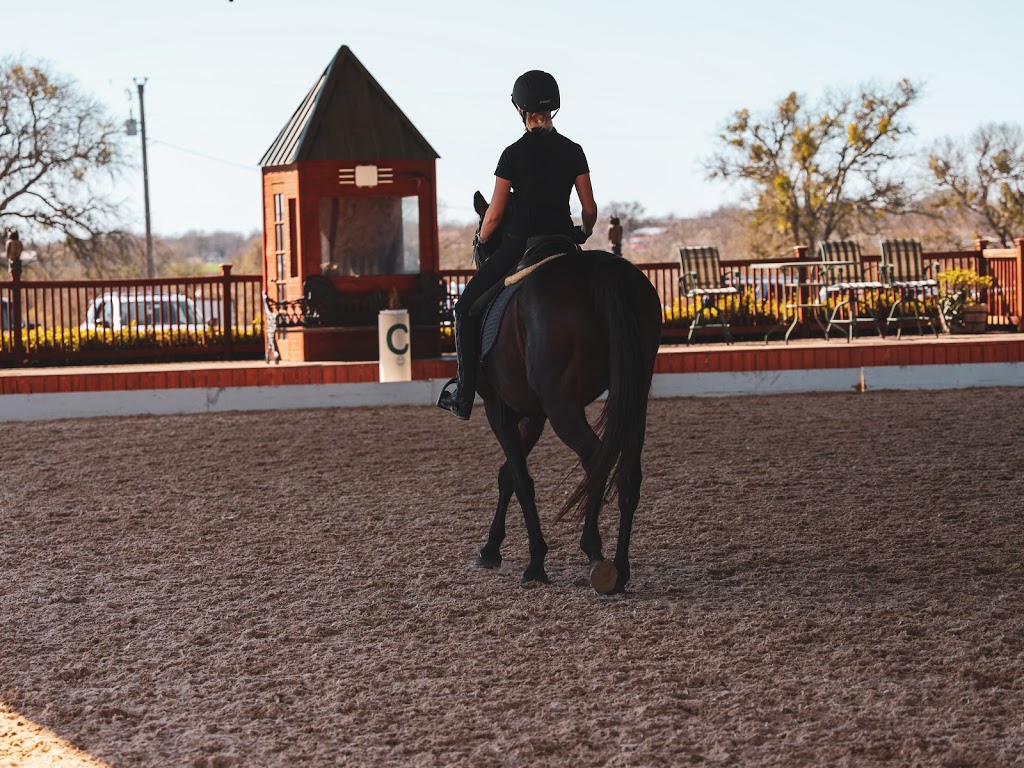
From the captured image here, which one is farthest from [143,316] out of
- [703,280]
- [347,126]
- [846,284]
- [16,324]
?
[846,284]

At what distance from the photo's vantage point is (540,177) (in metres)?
5.68

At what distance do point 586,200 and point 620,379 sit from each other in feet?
3.32

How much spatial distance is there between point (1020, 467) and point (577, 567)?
11.3 feet

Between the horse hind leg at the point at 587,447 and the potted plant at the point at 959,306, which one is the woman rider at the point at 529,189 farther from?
the potted plant at the point at 959,306

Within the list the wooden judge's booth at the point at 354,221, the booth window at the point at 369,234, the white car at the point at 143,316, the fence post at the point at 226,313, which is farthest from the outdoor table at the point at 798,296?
the white car at the point at 143,316

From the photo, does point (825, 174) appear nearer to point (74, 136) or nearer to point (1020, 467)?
point (74, 136)

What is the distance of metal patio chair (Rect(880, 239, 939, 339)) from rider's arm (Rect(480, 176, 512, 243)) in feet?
34.9

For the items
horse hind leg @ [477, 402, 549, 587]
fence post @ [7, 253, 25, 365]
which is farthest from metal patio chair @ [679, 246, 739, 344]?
horse hind leg @ [477, 402, 549, 587]

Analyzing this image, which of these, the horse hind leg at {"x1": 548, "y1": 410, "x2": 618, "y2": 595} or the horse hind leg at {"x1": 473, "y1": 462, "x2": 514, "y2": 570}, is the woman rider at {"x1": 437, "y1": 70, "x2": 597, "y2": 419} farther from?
the horse hind leg at {"x1": 548, "y1": 410, "x2": 618, "y2": 595}

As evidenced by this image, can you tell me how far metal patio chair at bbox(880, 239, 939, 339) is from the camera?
52.0ft

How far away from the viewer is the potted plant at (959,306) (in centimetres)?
1623

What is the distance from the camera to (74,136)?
37.6m

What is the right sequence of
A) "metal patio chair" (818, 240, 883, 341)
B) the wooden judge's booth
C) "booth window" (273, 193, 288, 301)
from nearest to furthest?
the wooden judge's booth → "booth window" (273, 193, 288, 301) → "metal patio chair" (818, 240, 883, 341)

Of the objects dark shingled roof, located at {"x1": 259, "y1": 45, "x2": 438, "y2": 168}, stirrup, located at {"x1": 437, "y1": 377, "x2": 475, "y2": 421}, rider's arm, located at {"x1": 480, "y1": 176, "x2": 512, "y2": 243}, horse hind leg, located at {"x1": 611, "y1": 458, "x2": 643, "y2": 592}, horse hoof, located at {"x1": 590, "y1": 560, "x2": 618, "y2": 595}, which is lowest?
horse hoof, located at {"x1": 590, "y1": 560, "x2": 618, "y2": 595}
